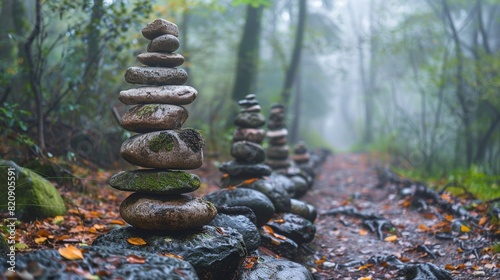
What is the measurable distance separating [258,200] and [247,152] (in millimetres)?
1469

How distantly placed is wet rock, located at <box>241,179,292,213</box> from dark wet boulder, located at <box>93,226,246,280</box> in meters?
2.28

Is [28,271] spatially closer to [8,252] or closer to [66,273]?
[66,273]

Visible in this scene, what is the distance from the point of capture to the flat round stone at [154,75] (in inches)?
180

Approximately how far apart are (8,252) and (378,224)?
5771 millimetres

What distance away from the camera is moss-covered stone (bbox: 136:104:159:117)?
445 centimetres

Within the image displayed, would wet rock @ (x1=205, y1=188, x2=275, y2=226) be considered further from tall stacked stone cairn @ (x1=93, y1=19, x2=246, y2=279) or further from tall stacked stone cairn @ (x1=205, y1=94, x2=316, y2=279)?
tall stacked stone cairn @ (x1=93, y1=19, x2=246, y2=279)

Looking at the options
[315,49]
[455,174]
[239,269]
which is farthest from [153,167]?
[315,49]

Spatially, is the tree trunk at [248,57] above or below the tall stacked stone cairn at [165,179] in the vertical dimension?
above

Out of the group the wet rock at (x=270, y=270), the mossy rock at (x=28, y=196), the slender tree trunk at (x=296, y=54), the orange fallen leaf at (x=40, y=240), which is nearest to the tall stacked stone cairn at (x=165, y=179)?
the wet rock at (x=270, y=270)

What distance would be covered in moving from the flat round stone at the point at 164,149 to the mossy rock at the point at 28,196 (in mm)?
1552

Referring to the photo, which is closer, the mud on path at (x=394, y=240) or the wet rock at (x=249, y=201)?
the mud on path at (x=394, y=240)

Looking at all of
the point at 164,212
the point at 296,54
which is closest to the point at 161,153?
the point at 164,212

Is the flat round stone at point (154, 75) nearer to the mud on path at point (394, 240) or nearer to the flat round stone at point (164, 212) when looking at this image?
the flat round stone at point (164, 212)

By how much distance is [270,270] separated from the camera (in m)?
4.54
